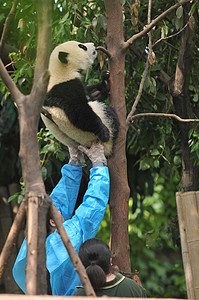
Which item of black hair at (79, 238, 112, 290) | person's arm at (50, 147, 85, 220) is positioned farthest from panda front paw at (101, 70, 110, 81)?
black hair at (79, 238, 112, 290)

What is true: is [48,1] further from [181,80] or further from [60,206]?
[181,80]

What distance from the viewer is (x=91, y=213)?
2.57 metres

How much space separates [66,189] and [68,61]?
91 cm

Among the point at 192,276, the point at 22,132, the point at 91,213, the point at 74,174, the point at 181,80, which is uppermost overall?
the point at 181,80

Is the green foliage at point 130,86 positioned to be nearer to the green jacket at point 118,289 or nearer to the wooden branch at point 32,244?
the green jacket at point 118,289

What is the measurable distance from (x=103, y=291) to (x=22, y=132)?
0.90 meters

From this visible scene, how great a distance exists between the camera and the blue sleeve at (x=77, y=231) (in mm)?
2537

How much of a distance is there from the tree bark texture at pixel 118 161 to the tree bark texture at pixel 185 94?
817 mm

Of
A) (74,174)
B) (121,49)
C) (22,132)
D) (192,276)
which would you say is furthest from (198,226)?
(22,132)

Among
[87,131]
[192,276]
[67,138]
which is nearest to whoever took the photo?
[87,131]

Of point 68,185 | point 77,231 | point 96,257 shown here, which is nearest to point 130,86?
point 68,185

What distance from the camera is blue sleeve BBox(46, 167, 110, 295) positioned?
254cm

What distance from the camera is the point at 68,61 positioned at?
3.17m

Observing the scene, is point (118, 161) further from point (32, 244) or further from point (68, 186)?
point (32, 244)
